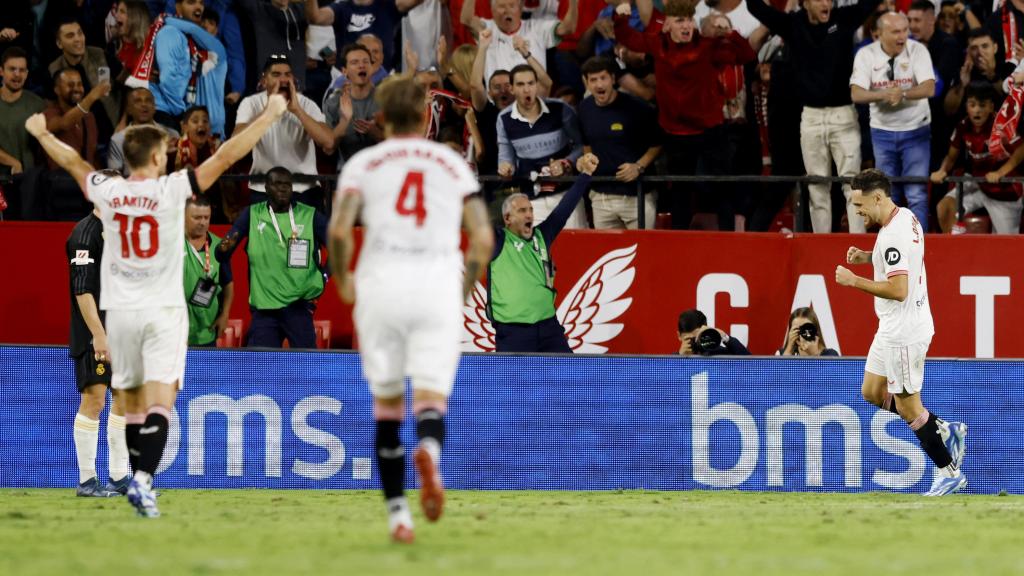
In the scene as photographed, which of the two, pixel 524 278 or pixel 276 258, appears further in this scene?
pixel 276 258

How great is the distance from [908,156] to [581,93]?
11.0ft

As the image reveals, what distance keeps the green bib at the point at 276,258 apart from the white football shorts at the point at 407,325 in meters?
7.05

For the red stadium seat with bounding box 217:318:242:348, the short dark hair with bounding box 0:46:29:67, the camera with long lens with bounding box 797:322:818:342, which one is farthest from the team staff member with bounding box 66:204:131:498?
the camera with long lens with bounding box 797:322:818:342

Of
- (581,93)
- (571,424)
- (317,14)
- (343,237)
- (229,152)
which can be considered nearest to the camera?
(343,237)

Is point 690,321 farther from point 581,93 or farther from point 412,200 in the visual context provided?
point 412,200

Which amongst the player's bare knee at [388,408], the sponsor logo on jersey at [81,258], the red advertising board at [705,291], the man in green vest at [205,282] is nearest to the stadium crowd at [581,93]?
the red advertising board at [705,291]

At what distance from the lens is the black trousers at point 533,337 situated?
14.1m

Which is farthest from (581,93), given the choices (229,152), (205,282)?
(229,152)

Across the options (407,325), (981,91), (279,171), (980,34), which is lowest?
(407,325)

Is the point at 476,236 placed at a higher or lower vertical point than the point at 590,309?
higher

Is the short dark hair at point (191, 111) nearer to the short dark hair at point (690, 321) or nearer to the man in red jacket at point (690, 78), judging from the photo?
the man in red jacket at point (690, 78)

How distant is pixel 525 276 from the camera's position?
46.3 feet

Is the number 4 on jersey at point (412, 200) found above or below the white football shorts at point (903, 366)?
above

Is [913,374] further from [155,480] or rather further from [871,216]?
[155,480]
